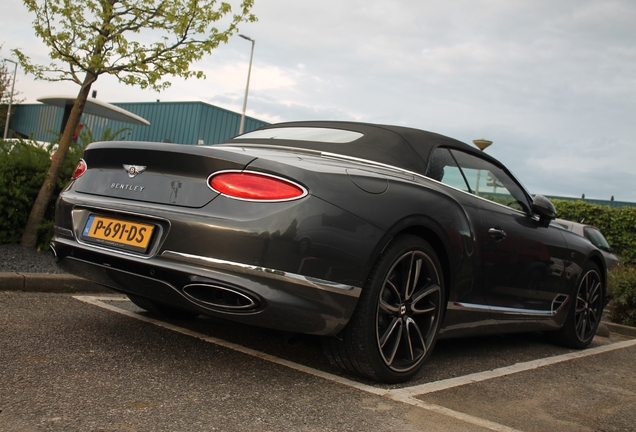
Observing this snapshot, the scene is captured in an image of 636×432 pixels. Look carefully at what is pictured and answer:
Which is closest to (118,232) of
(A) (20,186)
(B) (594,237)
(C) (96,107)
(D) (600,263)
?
(D) (600,263)

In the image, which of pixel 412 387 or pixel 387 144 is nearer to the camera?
pixel 412 387

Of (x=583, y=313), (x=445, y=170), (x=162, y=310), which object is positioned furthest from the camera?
(x=583, y=313)

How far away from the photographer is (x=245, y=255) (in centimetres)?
277

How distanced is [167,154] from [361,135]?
1346mm

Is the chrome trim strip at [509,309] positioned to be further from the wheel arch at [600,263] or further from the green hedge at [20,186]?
the green hedge at [20,186]

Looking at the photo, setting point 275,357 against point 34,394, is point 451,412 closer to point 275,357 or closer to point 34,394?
point 275,357

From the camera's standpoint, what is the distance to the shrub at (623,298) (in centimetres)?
745

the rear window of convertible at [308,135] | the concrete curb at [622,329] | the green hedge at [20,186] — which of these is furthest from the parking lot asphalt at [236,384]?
the concrete curb at [622,329]

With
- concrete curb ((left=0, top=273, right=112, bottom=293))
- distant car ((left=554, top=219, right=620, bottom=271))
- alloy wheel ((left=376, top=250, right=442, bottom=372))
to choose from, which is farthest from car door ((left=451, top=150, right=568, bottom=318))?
distant car ((left=554, top=219, right=620, bottom=271))

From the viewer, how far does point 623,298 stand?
7469 mm

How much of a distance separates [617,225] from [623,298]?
37.1 ft

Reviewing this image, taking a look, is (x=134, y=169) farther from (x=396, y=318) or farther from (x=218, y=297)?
(x=396, y=318)

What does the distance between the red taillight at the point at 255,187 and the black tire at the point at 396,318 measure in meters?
0.57

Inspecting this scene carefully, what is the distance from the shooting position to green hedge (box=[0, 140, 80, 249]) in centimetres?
680
